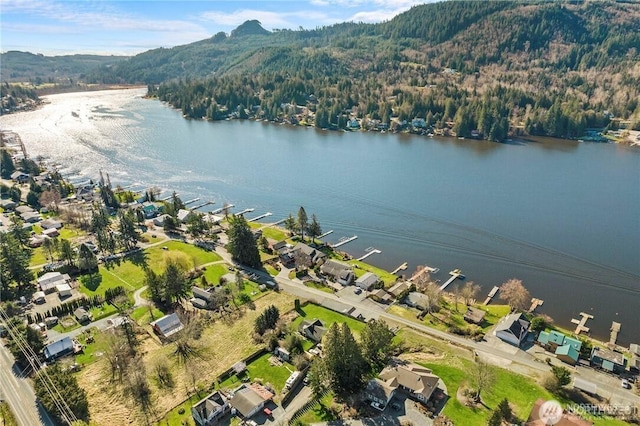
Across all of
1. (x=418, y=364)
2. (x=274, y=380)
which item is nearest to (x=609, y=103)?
(x=418, y=364)

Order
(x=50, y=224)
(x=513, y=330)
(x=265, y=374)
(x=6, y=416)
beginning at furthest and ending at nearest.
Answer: (x=50, y=224), (x=513, y=330), (x=265, y=374), (x=6, y=416)

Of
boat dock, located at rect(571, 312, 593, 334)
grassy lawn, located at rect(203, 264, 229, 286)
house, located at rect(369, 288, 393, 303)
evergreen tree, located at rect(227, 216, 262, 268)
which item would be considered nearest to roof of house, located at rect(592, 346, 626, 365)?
boat dock, located at rect(571, 312, 593, 334)

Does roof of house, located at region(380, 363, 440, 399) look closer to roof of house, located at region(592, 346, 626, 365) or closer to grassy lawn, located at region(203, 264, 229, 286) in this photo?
roof of house, located at region(592, 346, 626, 365)

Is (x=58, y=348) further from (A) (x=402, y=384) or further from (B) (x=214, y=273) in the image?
(A) (x=402, y=384)

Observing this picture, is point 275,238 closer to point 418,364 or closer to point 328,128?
point 418,364

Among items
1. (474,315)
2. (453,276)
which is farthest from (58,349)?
(453,276)

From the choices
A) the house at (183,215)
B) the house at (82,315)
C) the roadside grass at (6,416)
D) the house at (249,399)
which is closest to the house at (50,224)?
the house at (183,215)

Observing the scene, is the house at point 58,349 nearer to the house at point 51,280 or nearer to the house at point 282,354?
the house at point 51,280
